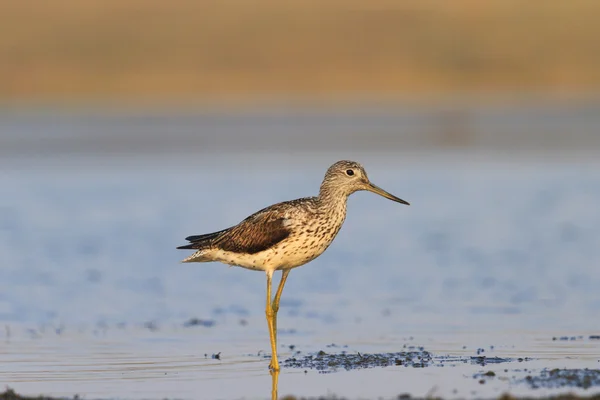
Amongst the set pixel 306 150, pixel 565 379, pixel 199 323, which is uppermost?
pixel 306 150

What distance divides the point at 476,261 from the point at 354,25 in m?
28.7

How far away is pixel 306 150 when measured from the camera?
27609 mm

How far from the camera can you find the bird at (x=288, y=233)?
10414mm

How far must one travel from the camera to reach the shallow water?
969 cm

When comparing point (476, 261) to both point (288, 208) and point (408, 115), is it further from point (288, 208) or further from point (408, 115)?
point (408, 115)

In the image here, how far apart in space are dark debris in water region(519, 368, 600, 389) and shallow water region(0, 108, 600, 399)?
0.16m

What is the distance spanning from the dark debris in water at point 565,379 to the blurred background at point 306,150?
7.87 feet

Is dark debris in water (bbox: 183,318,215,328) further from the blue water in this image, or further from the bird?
the bird

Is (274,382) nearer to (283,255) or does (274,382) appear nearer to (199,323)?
(283,255)

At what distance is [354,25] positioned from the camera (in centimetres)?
4316

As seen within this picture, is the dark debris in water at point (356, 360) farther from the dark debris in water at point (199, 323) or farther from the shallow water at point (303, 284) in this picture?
the dark debris in water at point (199, 323)

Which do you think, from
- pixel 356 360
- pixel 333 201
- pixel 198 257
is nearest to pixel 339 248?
pixel 198 257

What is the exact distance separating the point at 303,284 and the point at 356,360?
4326 mm

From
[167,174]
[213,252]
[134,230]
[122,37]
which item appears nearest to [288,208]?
[213,252]
